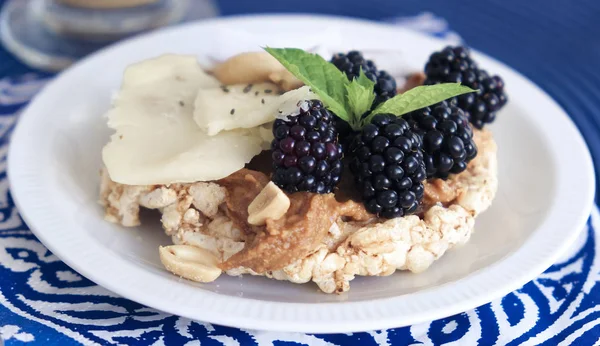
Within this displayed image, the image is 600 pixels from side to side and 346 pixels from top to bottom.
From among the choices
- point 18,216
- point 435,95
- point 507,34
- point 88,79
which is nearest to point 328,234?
point 435,95

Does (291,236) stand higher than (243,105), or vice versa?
(243,105)

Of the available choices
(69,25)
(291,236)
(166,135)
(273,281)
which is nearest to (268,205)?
(291,236)

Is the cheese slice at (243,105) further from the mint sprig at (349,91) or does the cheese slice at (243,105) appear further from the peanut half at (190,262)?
the peanut half at (190,262)

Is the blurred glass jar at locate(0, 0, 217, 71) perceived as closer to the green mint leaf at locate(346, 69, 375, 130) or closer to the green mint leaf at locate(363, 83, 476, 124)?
the green mint leaf at locate(346, 69, 375, 130)

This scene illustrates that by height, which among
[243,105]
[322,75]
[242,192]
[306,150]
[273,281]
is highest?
[322,75]

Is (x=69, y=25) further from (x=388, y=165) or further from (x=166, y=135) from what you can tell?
(x=388, y=165)

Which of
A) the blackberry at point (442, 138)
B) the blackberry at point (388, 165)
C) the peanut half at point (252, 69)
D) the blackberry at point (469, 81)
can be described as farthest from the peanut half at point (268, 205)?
the blackberry at point (469, 81)

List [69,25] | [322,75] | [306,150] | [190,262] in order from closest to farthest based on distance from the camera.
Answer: [306,150] < [190,262] < [322,75] < [69,25]

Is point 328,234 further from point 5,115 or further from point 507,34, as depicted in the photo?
point 507,34
